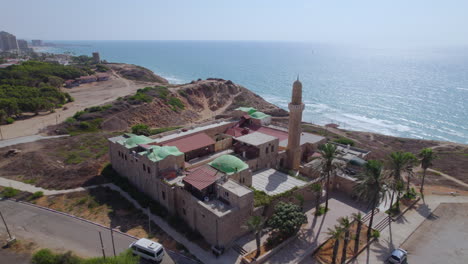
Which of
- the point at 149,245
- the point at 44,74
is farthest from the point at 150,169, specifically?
the point at 44,74

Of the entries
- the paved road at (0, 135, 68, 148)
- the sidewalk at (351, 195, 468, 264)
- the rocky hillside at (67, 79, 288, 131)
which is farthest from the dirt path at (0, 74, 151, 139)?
the sidewalk at (351, 195, 468, 264)

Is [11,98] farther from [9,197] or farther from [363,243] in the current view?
[363,243]

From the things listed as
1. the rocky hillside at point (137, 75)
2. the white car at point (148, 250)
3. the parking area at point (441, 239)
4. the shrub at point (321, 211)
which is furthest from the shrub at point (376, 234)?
the rocky hillside at point (137, 75)

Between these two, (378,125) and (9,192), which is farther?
(378,125)

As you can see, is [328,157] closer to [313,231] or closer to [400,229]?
[313,231]

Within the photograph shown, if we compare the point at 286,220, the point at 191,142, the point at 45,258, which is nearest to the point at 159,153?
the point at 191,142

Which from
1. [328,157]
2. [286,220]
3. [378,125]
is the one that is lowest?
[378,125]

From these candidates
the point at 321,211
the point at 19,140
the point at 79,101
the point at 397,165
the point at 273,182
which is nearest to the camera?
the point at 397,165
